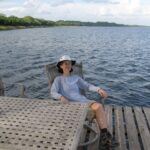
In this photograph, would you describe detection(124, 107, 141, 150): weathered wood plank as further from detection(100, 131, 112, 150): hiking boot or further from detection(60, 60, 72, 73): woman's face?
detection(60, 60, 72, 73): woman's face

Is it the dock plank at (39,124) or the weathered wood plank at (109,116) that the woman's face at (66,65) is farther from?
the dock plank at (39,124)

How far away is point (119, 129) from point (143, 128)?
467 mm

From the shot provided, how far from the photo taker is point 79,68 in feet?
23.4

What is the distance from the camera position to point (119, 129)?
20.9 feet

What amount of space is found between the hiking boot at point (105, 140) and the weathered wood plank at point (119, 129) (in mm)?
315

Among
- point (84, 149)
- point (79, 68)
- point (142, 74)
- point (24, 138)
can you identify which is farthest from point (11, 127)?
point (142, 74)

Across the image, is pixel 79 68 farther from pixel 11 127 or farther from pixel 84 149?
pixel 11 127

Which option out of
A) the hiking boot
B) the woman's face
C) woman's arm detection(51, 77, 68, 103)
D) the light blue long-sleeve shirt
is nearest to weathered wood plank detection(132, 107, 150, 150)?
the hiking boot

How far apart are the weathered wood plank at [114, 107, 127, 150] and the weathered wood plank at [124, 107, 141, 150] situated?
0.10 meters

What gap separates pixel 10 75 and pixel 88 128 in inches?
477

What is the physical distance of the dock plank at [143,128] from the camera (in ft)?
18.6

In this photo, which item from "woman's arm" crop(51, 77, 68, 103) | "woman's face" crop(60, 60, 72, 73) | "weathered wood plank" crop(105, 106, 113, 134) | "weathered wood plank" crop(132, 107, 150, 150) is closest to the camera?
"woman's arm" crop(51, 77, 68, 103)

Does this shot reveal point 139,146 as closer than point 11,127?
No

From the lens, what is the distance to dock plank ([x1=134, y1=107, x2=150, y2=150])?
568 centimetres
